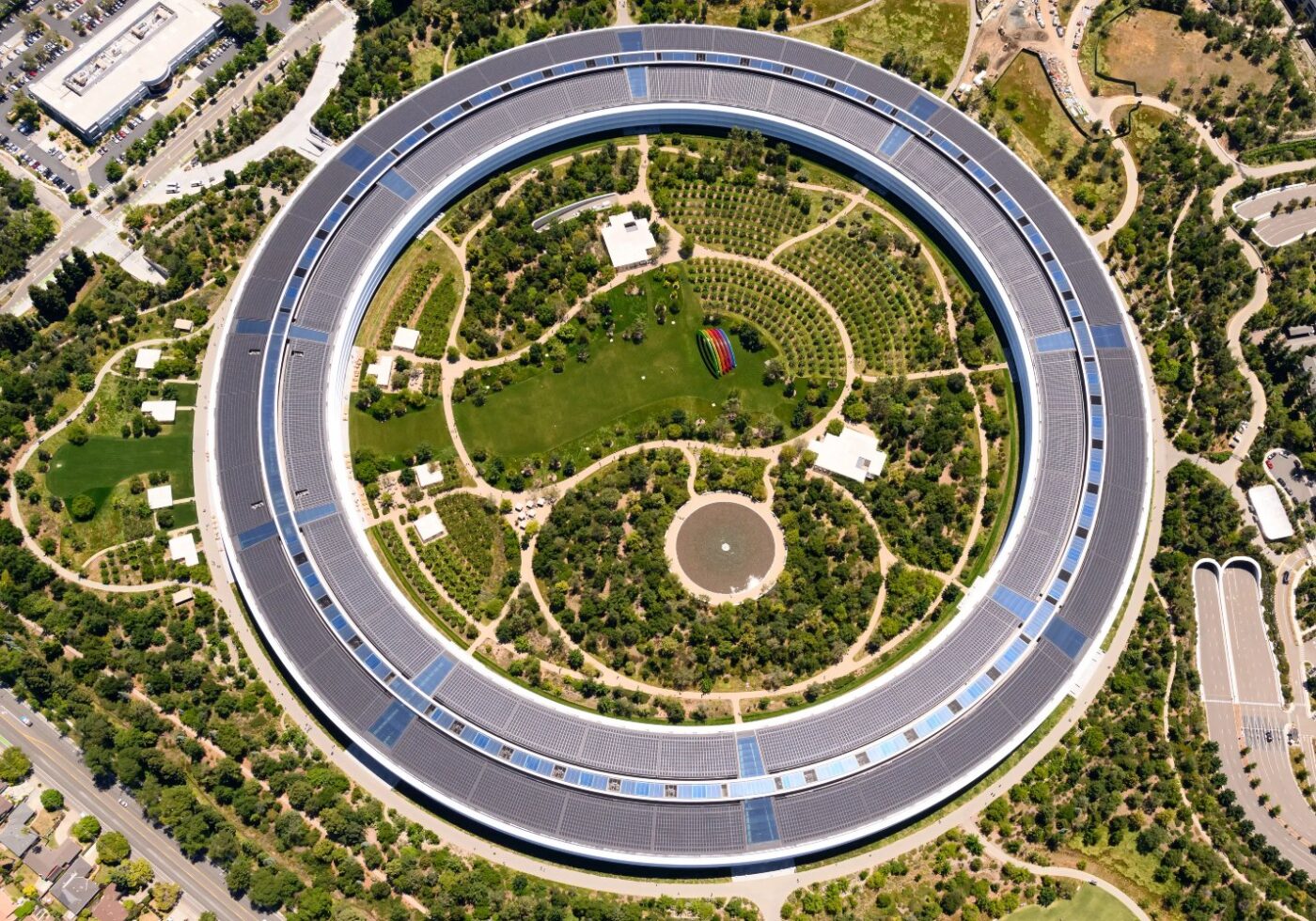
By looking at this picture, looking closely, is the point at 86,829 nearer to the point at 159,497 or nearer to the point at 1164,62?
the point at 159,497

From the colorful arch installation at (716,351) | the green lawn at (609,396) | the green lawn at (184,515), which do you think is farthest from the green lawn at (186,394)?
the colorful arch installation at (716,351)

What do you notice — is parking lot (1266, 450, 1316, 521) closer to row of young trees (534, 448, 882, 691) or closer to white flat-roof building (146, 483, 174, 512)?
row of young trees (534, 448, 882, 691)

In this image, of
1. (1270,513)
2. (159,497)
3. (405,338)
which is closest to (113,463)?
(159,497)

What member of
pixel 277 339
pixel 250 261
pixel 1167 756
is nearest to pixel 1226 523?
pixel 1167 756

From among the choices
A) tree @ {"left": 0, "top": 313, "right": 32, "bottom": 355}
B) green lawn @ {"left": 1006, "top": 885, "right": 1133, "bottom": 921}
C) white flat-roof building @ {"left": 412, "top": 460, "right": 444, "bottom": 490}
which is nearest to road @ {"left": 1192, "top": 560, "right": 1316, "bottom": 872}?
green lawn @ {"left": 1006, "top": 885, "right": 1133, "bottom": 921}

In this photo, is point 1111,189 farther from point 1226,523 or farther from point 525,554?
point 525,554

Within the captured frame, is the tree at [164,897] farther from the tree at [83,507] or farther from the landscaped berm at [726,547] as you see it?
the landscaped berm at [726,547]
